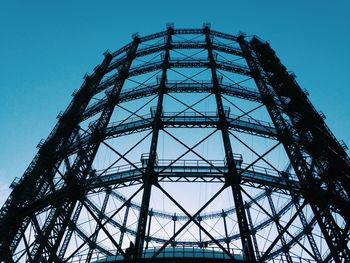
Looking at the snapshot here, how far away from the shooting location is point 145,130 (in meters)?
11.5

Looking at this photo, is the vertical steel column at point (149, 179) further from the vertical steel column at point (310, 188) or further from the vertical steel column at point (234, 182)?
the vertical steel column at point (310, 188)

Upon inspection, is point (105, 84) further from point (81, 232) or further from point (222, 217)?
point (222, 217)

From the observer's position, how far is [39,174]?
40.7 ft

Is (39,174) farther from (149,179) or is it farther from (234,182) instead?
(234,182)

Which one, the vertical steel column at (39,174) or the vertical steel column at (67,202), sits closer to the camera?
the vertical steel column at (67,202)

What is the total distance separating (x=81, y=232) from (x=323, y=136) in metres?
11.4

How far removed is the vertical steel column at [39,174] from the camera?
34.1ft

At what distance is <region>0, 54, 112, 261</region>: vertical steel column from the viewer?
34.1 feet

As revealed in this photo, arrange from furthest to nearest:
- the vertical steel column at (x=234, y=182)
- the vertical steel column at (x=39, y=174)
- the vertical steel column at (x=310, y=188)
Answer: the vertical steel column at (x=39, y=174) < the vertical steel column at (x=310, y=188) < the vertical steel column at (x=234, y=182)

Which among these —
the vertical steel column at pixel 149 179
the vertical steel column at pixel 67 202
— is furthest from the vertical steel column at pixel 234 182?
the vertical steel column at pixel 67 202

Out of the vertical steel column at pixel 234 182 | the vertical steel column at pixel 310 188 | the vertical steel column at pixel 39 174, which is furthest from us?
the vertical steel column at pixel 39 174

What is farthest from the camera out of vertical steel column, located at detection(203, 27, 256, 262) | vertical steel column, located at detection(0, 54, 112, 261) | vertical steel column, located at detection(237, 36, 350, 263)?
vertical steel column, located at detection(0, 54, 112, 261)

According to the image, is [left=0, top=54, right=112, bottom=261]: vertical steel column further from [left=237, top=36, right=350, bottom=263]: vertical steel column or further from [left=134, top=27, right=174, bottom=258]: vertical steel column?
[left=237, top=36, right=350, bottom=263]: vertical steel column

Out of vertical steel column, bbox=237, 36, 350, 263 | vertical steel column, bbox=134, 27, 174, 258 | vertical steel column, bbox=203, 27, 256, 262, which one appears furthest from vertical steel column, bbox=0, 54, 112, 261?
vertical steel column, bbox=237, 36, 350, 263
